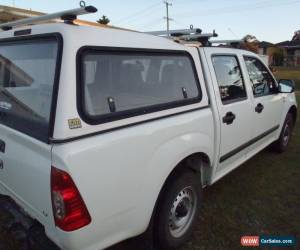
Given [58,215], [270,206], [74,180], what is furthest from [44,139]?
[270,206]

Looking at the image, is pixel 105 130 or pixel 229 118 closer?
pixel 105 130

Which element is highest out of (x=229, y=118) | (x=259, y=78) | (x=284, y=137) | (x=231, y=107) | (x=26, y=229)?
(x=259, y=78)

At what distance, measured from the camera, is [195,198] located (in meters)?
2.95

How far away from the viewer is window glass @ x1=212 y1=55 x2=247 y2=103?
3246mm

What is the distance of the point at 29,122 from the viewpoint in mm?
2021

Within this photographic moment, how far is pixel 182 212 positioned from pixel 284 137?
333 cm

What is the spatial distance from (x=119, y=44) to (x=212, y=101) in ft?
4.00

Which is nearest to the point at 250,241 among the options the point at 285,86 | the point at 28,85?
the point at 28,85

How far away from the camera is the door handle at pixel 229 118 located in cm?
316

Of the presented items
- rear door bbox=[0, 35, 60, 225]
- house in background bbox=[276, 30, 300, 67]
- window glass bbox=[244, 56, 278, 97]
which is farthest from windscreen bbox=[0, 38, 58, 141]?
house in background bbox=[276, 30, 300, 67]

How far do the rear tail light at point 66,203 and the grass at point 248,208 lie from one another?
1022 mm

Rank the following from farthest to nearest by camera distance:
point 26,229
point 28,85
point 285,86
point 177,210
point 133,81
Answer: point 285,86
point 177,210
point 133,81
point 28,85
point 26,229

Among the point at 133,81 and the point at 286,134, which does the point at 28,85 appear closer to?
the point at 133,81

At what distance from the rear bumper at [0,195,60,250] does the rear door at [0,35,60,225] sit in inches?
3.3
